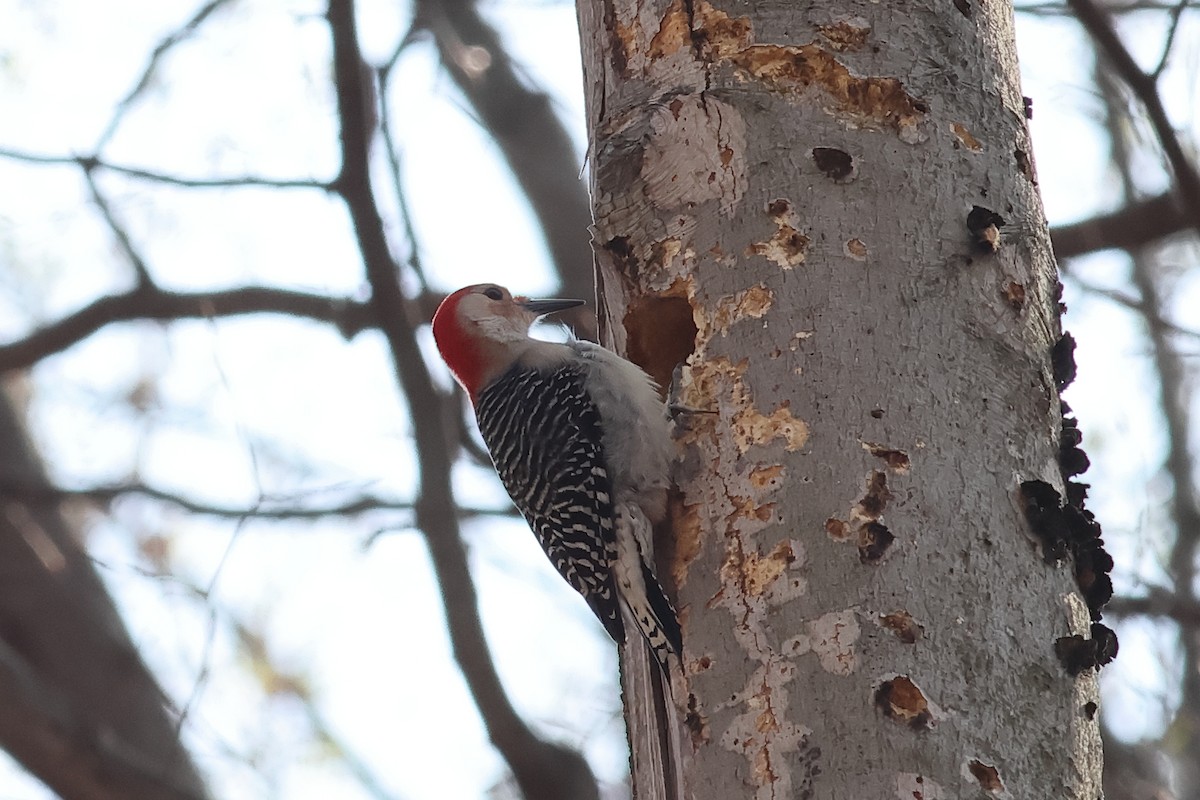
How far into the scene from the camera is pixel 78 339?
455cm

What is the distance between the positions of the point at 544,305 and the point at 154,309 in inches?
51.2

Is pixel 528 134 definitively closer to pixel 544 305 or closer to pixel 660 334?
pixel 544 305

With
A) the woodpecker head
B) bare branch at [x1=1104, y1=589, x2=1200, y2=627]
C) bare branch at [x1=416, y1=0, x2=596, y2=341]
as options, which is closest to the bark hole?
the woodpecker head

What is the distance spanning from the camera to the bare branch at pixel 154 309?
4.48 m

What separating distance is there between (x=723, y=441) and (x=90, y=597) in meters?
2.94

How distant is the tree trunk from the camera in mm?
2223

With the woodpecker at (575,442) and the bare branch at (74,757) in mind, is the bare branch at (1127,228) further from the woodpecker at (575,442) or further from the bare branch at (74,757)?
the bare branch at (74,757)

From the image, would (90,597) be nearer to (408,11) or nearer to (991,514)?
(408,11)

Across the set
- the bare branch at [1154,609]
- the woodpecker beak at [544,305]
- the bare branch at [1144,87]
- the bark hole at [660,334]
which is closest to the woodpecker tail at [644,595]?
the bark hole at [660,334]

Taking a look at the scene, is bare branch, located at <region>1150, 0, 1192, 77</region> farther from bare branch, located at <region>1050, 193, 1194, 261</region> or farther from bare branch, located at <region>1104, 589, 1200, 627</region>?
bare branch, located at <region>1104, 589, 1200, 627</region>

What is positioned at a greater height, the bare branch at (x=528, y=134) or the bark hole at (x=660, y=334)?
the bare branch at (x=528, y=134)

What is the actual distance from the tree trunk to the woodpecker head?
3.64 ft

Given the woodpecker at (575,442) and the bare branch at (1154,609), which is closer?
the woodpecker at (575,442)

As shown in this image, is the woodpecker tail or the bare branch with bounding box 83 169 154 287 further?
the bare branch with bounding box 83 169 154 287
